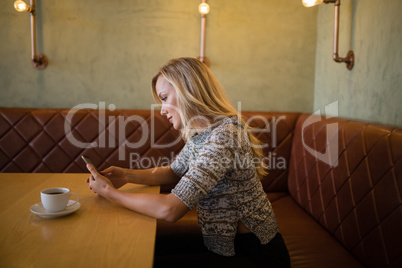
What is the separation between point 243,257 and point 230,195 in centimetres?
22

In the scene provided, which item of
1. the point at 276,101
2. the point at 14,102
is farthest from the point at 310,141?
the point at 14,102

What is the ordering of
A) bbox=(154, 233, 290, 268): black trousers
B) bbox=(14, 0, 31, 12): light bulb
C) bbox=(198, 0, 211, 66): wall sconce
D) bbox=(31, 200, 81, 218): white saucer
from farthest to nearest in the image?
bbox=(198, 0, 211, 66): wall sconce
bbox=(14, 0, 31, 12): light bulb
bbox=(154, 233, 290, 268): black trousers
bbox=(31, 200, 81, 218): white saucer

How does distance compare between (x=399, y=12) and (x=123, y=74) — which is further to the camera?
(x=123, y=74)

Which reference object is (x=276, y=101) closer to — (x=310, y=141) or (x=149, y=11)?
(x=310, y=141)

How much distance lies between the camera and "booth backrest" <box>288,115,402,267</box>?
1.26 meters

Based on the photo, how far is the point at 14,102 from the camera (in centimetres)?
238

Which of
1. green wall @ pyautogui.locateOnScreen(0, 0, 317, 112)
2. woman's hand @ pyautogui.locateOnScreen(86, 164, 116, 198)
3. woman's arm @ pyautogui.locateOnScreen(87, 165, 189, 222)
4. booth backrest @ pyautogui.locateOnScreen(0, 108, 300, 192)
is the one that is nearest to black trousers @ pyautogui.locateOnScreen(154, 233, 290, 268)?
woman's arm @ pyautogui.locateOnScreen(87, 165, 189, 222)

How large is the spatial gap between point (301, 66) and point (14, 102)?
2.13 metres

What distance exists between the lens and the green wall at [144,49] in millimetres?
2352

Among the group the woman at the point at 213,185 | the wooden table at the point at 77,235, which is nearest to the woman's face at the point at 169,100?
the woman at the point at 213,185

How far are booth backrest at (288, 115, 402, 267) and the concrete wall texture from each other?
0.50 meters

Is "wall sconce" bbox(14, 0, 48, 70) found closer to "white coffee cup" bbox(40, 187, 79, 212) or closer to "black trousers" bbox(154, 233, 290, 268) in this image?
"white coffee cup" bbox(40, 187, 79, 212)

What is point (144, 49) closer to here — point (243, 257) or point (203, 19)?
point (203, 19)

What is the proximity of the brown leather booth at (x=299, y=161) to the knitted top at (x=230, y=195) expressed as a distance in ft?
0.71
